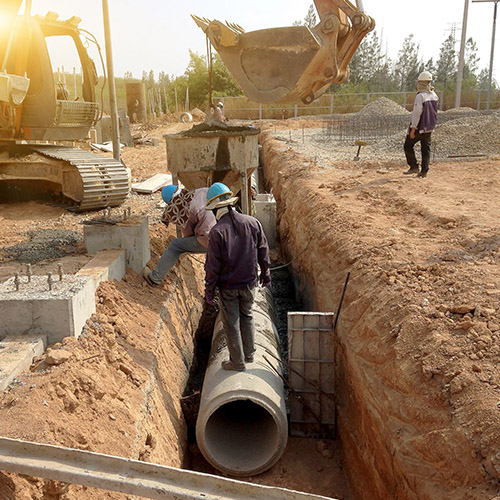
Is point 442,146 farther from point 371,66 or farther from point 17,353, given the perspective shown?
point 371,66

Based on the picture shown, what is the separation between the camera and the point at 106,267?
5.60 meters

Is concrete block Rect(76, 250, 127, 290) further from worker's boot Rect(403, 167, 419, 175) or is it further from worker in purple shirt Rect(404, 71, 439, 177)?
worker's boot Rect(403, 167, 419, 175)

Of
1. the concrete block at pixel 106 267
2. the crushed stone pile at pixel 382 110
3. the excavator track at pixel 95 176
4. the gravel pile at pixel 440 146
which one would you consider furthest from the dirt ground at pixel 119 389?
the crushed stone pile at pixel 382 110

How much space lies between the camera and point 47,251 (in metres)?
7.00

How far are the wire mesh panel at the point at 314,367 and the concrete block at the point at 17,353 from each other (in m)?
2.57

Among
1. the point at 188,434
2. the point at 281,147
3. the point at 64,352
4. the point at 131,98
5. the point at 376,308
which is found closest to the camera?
the point at 64,352

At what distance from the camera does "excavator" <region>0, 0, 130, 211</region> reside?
9.18 metres

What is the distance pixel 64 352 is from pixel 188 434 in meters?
2.01

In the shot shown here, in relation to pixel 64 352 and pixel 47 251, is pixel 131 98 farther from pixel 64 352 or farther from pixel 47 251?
pixel 64 352

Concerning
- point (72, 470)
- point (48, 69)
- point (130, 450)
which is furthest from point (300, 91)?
point (48, 69)

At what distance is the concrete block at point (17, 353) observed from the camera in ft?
12.6

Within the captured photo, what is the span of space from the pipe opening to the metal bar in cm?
224

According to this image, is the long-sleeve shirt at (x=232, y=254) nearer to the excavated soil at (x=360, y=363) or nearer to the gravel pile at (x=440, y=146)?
the excavated soil at (x=360, y=363)

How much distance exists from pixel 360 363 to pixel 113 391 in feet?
7.34
